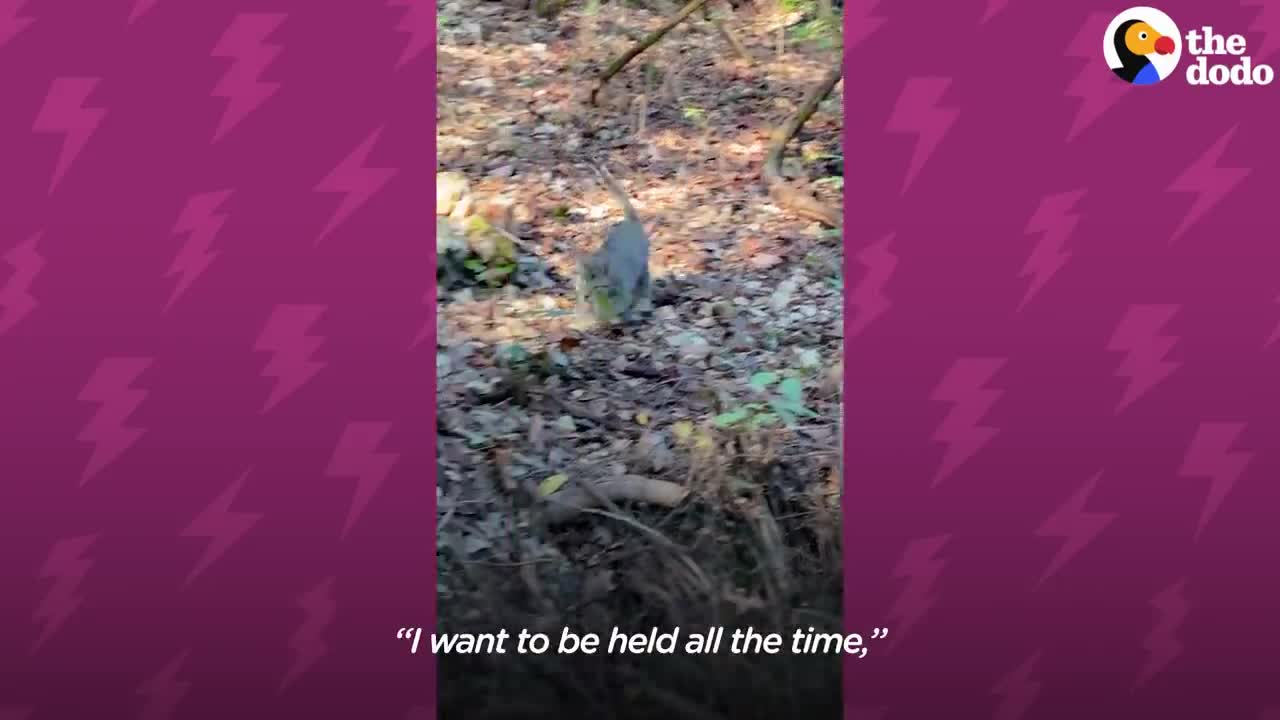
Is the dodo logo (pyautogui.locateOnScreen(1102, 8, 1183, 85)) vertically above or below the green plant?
above

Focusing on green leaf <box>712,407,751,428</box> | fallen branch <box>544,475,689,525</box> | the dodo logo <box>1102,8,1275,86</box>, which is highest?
the dodo logo <box>1102,8,1275,86</box>

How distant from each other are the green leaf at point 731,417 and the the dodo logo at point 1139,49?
1.54 m

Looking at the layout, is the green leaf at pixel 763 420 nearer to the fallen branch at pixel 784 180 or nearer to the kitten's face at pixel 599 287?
the kitten's face at pixel 599 287

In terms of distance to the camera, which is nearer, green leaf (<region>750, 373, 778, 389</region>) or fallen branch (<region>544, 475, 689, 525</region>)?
fallen branch (<region>544, 475, 689, 525</region>)

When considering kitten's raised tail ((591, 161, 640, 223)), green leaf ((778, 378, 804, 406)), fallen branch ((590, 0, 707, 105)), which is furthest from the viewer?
fallen branch ((590, 0, 707, 105))

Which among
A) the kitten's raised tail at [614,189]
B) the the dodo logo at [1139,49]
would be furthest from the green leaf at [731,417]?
the the dodo logo at [1139,49]

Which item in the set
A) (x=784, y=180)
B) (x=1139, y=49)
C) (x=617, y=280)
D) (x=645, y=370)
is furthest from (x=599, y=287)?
(x=1139, y=49)

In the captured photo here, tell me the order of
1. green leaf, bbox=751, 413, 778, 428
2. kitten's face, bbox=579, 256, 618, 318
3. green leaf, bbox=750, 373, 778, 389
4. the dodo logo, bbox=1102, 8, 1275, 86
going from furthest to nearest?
kitten's face, bbox=579, 256, 618, 318 → green leaf, bbox=750, 373, 778, 389 → green leaf, bbox=751, 413, 778, 428 → the dodo logo, bbox=1102, 8, 1275, 86

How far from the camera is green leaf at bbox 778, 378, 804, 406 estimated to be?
13.3ft

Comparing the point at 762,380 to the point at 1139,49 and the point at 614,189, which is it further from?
the point at 1139,49

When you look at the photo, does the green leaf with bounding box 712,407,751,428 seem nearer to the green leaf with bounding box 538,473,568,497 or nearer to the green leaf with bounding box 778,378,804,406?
the green leaf with bounding box 778,378,804,406

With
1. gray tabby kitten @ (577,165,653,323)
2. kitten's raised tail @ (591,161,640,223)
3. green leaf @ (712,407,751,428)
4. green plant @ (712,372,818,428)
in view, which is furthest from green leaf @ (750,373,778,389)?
kitten's raised tail @ (591,161,640,223)

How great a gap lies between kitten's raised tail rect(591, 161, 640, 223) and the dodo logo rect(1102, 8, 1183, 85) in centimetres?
214

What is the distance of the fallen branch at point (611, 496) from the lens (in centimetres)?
341
